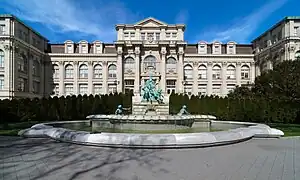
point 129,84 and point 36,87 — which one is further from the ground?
point 129,84

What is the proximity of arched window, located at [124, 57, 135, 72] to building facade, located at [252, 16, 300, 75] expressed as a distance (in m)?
33.2

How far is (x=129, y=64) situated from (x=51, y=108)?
1296 inches

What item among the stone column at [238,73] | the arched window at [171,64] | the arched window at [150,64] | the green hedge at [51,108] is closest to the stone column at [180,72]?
the arched window at [171,64]

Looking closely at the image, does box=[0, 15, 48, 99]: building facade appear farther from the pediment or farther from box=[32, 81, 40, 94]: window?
the pediment

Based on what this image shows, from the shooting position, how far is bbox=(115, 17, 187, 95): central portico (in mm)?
50438

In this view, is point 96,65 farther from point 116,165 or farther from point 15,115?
point 116,165

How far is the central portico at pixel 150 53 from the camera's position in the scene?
165 ft

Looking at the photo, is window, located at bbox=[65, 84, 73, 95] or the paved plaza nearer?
the paved plaza

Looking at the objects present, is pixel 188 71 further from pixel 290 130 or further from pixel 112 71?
pixel 290 130

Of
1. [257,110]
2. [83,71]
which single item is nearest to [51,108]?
[257,110]

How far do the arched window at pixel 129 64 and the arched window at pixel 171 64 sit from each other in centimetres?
907

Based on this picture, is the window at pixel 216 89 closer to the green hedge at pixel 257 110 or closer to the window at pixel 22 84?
the green hedge at pixel 257 110

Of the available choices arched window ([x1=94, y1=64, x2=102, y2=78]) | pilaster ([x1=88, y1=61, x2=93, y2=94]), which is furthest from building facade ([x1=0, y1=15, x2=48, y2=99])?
arched window ([x1=94, y1=64, x2=102, y2=78])

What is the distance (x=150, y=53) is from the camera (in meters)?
51.8
